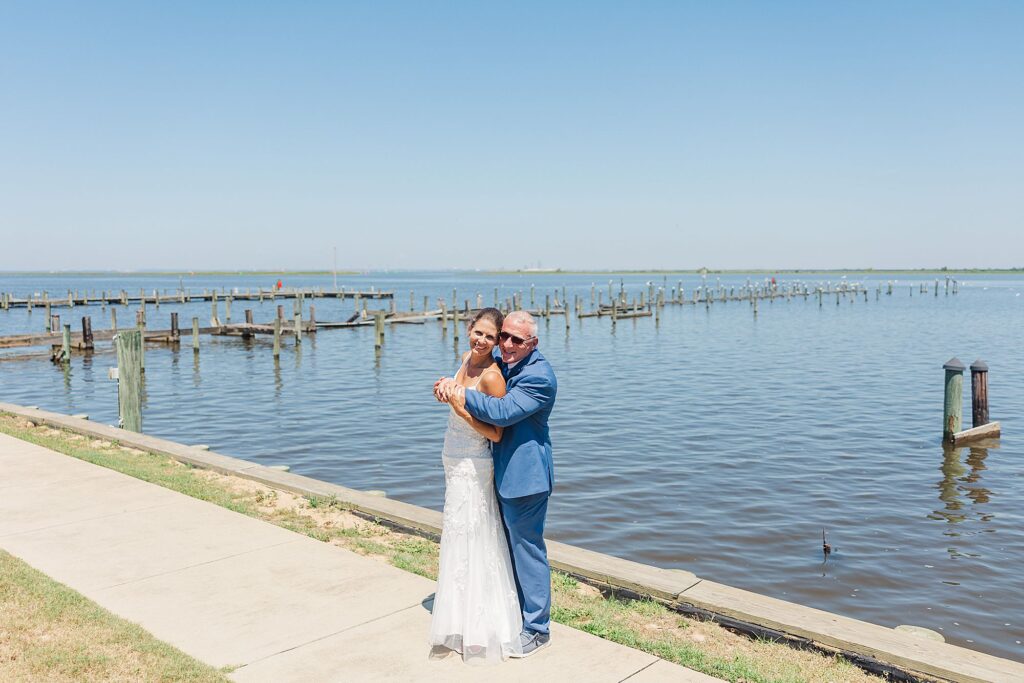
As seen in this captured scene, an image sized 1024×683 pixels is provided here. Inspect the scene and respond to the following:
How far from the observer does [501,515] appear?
5.04 meters

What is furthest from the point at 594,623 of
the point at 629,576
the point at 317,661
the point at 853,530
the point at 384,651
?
the point at 853,530

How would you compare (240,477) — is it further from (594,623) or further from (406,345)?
(406,345)

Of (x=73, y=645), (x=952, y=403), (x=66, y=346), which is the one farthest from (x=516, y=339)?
(x=66, y=346)

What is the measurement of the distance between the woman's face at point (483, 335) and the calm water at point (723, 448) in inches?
216

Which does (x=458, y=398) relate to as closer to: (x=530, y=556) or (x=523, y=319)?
(x=523, y=319)

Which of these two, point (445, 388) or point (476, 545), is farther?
point (476, 545)

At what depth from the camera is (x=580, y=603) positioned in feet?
19.4

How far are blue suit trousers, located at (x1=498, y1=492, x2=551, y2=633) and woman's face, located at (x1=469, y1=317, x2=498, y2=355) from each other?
942 mm

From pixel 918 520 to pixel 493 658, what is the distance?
348 inches

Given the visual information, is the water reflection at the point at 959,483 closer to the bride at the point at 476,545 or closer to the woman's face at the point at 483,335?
the bride at the point at 476,545

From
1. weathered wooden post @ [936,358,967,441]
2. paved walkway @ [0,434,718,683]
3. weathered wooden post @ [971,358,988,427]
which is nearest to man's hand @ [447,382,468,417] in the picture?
paved walkway @ [0,434,718,683]

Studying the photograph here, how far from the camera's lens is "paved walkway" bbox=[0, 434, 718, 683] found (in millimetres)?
4691

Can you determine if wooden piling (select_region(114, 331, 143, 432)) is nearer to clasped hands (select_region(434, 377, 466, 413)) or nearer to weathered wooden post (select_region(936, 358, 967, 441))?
clasped hands (select_region(434, 377, 466, 413))

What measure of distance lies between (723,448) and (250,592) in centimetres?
1197
